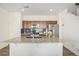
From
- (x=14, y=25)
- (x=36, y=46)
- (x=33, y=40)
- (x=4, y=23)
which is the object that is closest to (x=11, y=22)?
(x=14, y=25)

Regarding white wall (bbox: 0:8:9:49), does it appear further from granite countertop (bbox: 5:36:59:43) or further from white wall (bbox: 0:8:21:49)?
granite countertop (bbox: 5:36:59:43)

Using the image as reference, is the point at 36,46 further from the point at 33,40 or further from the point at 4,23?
the point at 4,23

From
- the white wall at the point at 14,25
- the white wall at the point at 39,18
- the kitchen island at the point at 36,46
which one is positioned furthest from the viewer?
the white wall at the point at 39,18

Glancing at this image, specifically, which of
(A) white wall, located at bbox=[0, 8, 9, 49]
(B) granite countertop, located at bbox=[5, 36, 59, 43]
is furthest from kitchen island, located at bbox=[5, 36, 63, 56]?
(A) white wall, located at bbox=[0, 8, 9, 49]

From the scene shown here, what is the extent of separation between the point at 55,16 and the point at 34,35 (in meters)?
0.63

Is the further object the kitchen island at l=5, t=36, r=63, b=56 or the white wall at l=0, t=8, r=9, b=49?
the white wall at l=0, t=8, r=9, b=49

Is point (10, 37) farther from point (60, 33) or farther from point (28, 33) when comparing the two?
point (60, 33)

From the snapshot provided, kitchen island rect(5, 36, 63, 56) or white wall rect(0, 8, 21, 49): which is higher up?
white wall rect(0, 8, 21, 49)

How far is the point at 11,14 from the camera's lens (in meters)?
2.75

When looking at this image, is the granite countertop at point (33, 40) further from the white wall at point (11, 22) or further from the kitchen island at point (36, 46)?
the white wall at point (11, 22)

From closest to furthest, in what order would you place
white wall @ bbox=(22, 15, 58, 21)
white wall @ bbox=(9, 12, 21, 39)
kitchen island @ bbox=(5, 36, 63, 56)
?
kitchen island @ bbox=(5, 36, 63, 56) → white wall @ bbox=(9, 12, 21, 39) → white wall @ bbox=(22, 15, 58, 21)

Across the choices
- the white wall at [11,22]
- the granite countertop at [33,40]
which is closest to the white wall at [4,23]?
the white wall at [11,22]

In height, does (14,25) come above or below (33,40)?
above

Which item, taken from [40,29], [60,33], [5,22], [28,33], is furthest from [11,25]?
[60,33]
